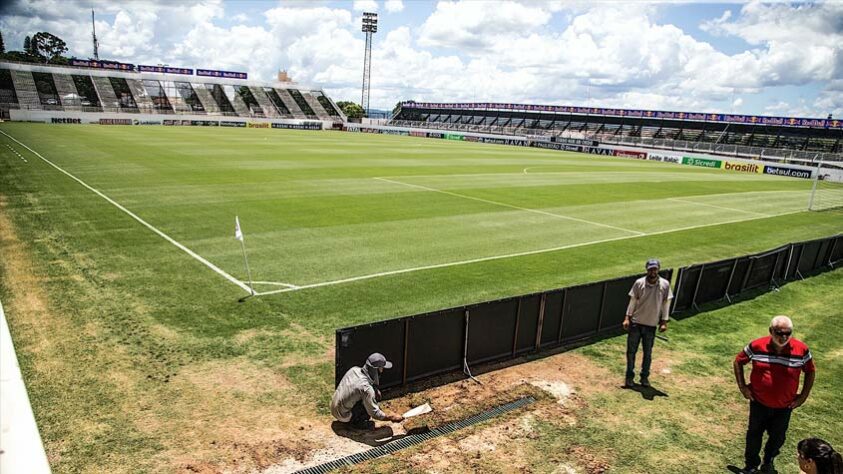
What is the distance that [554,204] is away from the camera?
28.2m

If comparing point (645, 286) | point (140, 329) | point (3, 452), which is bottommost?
point (140, 329)

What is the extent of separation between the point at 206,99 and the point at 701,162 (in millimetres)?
89204

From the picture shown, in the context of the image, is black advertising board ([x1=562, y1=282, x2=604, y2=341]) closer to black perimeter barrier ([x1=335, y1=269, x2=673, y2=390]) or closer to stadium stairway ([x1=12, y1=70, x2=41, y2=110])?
black perimeter barrier ([x1=335, y1=269, x2=673, y2=390])

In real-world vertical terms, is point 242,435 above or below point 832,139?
below

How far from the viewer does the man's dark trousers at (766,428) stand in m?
6.46

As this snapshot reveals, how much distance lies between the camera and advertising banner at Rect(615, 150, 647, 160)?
6594 centimetres

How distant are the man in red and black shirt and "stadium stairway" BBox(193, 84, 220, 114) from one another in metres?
111

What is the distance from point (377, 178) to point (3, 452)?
1139 inches

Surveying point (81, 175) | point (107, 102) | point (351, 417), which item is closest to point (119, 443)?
point (351, 417)

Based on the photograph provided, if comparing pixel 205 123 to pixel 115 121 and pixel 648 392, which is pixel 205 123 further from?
pixel 648 392

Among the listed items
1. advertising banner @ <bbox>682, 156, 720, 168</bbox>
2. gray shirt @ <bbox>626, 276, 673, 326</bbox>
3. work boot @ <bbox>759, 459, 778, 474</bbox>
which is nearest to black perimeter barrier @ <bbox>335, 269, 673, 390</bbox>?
gray shirt @ <bbox>626, 276, 673, 326</bbox>

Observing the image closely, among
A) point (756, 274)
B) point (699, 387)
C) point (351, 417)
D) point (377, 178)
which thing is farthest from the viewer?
point (377, 178)

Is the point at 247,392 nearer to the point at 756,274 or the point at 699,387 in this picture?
the point at 699,387

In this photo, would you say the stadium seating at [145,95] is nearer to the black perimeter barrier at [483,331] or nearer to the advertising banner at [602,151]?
the advertising banner at [602,151]
